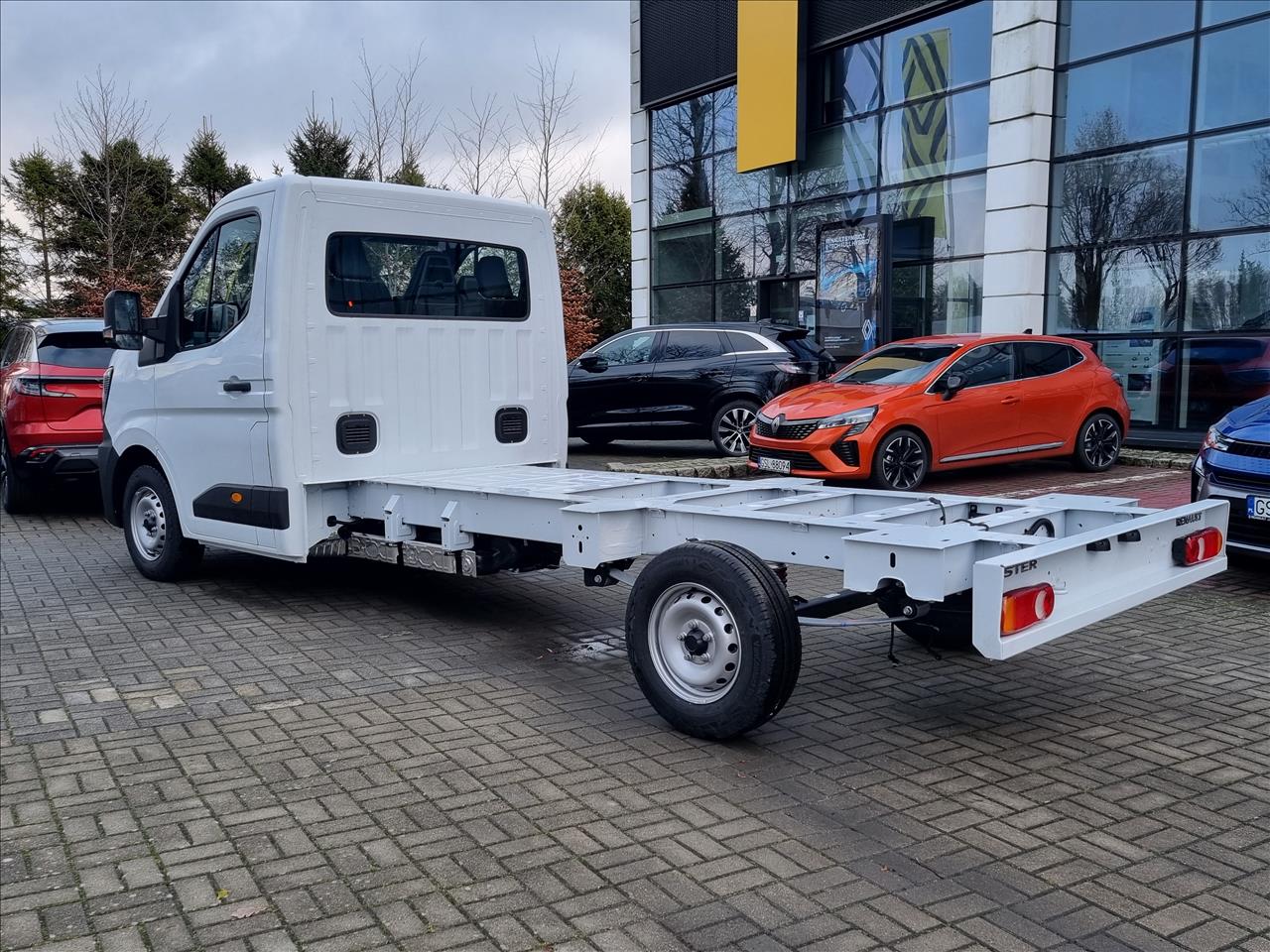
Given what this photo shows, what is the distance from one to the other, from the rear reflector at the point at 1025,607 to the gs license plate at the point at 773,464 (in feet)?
24.1

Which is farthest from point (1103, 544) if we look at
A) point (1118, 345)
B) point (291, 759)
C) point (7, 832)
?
point (1118, 345)

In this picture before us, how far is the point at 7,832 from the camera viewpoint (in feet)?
12.2

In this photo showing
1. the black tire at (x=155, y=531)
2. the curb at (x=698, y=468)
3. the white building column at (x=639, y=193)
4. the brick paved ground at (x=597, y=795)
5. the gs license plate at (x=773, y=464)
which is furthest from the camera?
the white building column at (x=639, y=193)

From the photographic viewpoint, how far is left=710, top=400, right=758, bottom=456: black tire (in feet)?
46.1

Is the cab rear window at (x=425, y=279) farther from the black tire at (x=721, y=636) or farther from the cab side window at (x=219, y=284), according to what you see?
the black tire at (x=721, y=636)

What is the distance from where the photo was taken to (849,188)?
19.2 m

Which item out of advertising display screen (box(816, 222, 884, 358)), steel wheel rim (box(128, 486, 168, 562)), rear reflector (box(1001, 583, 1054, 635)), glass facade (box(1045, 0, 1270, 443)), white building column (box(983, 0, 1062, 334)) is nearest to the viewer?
rear reflector (box(1001, 583, 1054, 635))

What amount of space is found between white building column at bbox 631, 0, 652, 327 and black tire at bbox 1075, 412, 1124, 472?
494 inches

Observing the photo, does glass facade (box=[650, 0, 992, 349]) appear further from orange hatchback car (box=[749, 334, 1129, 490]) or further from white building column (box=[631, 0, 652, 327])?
orange hatchback car (box=[749, 334, 1129, 490])

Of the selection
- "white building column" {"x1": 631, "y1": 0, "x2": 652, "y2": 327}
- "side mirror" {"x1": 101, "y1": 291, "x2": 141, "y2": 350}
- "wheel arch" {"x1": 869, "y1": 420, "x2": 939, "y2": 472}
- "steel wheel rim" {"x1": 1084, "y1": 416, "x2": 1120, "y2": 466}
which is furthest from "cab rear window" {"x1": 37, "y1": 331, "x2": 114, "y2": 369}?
"white building column" {"x1": 631, "y1": 0, "x2": 652, "y2": 327}

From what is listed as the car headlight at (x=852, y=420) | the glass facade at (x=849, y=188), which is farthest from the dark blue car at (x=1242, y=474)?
the glass facade at (x=849, y=188)

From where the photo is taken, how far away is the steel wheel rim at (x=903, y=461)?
36.2 feet

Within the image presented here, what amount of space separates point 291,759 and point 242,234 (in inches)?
142

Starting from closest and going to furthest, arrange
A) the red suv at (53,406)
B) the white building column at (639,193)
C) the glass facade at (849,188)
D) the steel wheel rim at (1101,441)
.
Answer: the red suv at (53,406)
the steel wheel rim at (1101,441)
the glass facade at (849,188)
the white building column at (639,193)
